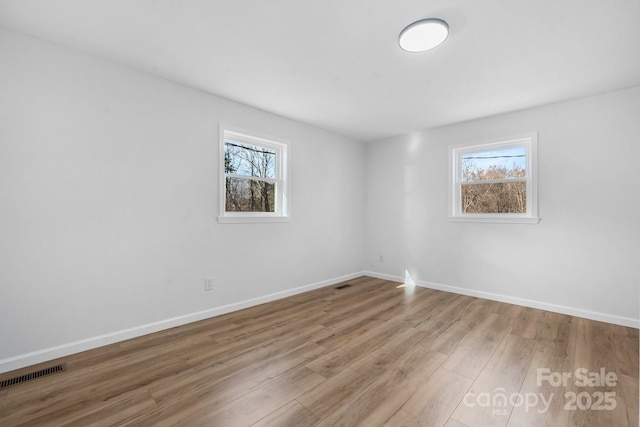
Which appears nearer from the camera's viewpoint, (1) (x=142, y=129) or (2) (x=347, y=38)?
(2) (x=347, y=38)

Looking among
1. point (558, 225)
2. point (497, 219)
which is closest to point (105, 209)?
point (497, 219)

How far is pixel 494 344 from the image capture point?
2473 millimetres

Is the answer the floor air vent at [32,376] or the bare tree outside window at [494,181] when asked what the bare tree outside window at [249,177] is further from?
the bare tree outside window at [494,181]

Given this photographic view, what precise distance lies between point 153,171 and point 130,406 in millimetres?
1972

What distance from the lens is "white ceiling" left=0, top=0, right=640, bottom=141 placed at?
6.13ft

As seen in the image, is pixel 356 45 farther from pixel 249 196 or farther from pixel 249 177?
pixel 249 196

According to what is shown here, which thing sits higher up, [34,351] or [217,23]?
[217,23]

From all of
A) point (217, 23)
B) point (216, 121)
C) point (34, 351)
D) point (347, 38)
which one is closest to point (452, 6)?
point (347, 38)

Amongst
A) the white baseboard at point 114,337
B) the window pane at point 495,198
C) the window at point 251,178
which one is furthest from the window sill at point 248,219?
the window pane at point 495,198

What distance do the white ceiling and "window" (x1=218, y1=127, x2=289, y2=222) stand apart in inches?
23.0

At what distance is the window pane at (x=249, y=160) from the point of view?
3434 millimetres

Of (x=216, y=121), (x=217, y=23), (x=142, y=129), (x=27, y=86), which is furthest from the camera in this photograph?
(x=216, y=121)

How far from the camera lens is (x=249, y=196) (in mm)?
3625

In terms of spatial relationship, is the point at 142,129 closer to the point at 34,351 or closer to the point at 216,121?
the point at 216,121
